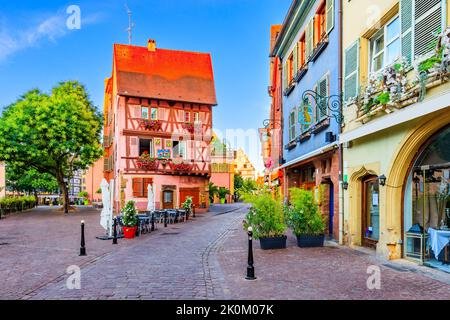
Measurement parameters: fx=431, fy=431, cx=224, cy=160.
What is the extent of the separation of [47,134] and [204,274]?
85.2 ft

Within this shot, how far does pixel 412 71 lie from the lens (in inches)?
336

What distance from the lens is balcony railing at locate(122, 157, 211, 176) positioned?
101 feet

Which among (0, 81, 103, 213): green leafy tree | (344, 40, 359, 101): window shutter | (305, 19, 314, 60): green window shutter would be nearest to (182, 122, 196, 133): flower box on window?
(0, 81, 103, 213): green leafy tree

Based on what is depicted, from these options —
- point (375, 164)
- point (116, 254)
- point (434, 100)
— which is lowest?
point (116, 254)

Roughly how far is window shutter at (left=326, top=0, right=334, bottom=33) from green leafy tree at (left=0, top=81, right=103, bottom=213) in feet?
74.6

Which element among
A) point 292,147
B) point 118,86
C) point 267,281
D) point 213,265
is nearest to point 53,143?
point 118,86

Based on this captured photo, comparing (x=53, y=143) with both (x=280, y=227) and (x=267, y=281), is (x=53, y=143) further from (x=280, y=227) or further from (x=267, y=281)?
(x=267, y=281)

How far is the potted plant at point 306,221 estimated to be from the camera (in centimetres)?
1134

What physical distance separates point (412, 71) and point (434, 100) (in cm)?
147

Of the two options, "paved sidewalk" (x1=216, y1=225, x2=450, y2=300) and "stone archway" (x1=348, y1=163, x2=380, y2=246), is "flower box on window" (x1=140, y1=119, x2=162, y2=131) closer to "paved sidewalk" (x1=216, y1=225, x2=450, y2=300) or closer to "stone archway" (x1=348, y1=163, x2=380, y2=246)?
"stone archway" (x1=348, y1=163, x2=380, y2=246)

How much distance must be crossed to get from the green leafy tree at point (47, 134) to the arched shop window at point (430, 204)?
26.8 metres

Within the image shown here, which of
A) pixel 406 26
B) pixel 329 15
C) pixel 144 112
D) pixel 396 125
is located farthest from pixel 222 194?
pixel 406 26

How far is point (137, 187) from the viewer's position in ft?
101
